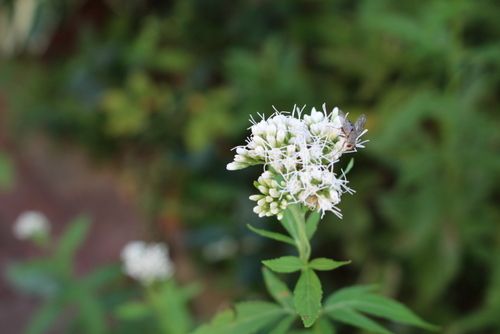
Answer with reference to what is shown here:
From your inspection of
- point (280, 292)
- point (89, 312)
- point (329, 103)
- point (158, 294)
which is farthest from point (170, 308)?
point (329, 103)

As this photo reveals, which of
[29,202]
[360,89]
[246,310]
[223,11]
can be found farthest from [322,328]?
[29,202]

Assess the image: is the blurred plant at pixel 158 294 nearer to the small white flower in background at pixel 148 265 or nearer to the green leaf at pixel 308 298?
the small white flower in background at pixel 148 265

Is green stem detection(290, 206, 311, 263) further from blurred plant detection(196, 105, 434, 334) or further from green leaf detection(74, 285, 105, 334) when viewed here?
green leaf detection(74, 285, 105, 334)

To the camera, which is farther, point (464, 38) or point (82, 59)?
point (82, 59)

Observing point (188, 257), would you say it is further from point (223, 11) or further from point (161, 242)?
point (223, 11)

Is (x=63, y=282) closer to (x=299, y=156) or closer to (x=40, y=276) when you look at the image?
(x=40, y=276)

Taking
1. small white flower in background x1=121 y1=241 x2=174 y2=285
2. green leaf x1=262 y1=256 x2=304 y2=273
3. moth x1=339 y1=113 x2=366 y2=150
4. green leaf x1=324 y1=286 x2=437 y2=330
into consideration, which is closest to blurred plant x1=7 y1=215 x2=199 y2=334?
small white flower in background x1=121 y1=241 x2=174 y2=285
